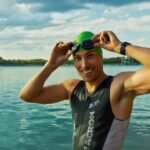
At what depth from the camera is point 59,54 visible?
442cm

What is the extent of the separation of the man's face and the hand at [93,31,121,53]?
0.12m

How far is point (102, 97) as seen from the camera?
391cm

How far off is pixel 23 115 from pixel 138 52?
16.6m

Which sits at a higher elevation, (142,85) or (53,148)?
(142,85)

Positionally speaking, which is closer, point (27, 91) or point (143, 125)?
point (27, 91)

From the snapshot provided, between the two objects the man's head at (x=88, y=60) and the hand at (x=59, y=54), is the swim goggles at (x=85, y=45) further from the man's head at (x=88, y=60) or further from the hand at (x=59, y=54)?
the hand at (x=59, y=54)

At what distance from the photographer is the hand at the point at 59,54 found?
4.34 m

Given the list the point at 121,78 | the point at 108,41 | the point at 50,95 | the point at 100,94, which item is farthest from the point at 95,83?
the point at 50,95

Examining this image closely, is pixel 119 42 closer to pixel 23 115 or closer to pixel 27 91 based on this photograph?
pixel 27 91

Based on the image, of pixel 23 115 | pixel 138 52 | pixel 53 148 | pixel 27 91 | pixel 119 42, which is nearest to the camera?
pixel 138 52

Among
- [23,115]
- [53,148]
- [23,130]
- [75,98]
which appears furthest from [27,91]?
[23,115]

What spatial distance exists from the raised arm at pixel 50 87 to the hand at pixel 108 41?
0.48 meters

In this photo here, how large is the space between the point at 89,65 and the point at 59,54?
60 cm

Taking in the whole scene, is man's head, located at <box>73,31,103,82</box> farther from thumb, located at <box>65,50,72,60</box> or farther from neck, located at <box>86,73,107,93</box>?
thumb, located at <box>65,50,72,60</box>
